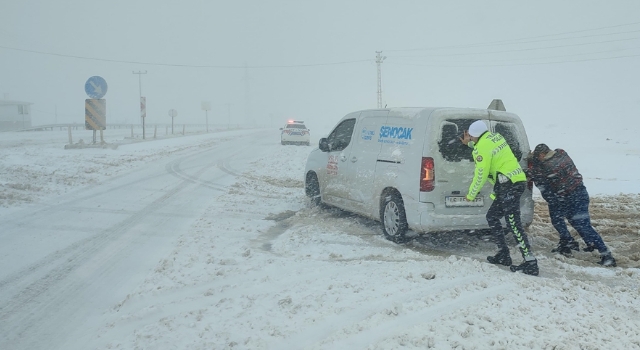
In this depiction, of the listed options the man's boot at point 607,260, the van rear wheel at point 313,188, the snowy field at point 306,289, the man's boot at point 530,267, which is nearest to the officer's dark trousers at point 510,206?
the man's boot at point 530,267

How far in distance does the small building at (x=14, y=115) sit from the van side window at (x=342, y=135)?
5140cm

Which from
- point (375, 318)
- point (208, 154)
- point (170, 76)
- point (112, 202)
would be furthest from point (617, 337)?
point (170, 76)

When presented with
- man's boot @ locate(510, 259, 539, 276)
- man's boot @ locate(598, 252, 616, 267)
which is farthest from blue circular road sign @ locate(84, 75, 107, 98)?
man's boot @ locate(598, 252, 616, 267)

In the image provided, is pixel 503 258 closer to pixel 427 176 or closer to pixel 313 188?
pixel 427 176

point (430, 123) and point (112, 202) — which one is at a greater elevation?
point (430, 123)

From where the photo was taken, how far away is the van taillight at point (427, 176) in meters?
6.86

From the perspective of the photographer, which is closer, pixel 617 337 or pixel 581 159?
pixel 617 337

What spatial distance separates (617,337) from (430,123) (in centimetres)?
367

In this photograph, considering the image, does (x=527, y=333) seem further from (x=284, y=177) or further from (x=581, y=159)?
(x=581, y=159)

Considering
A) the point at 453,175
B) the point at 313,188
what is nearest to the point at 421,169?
the point at 453,175

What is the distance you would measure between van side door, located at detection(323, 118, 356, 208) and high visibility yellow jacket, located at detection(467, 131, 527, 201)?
2955 mm

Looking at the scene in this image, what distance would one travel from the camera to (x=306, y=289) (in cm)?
513

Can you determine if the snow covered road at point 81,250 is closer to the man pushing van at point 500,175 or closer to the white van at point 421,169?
the white van at point 421,169

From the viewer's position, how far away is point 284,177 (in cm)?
1538
